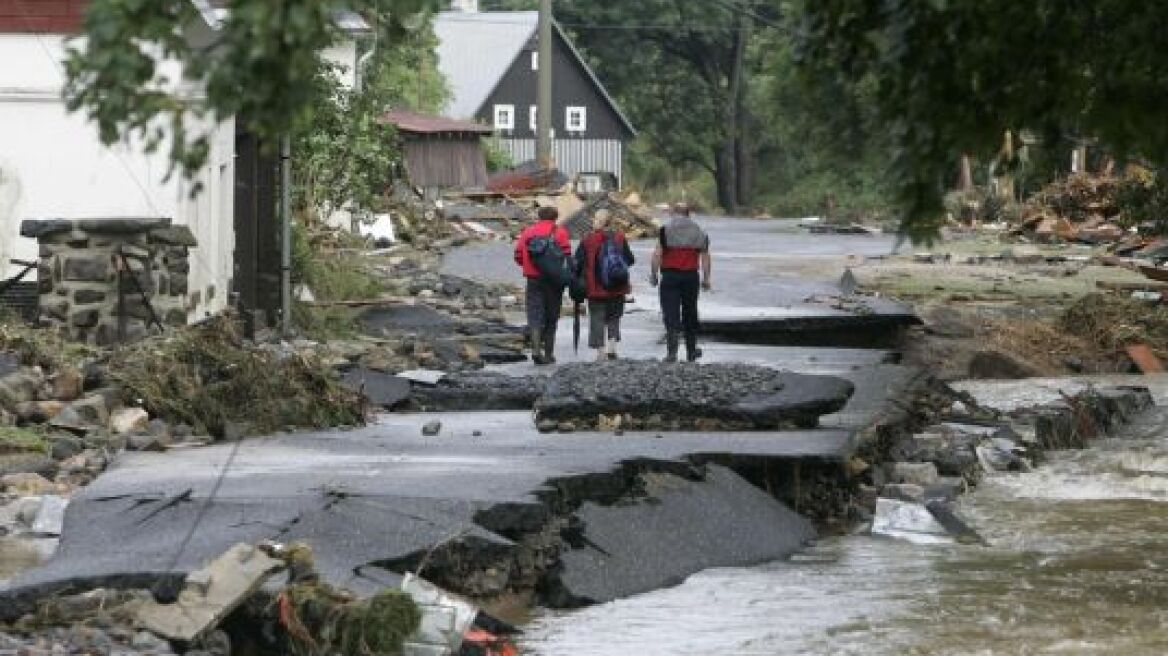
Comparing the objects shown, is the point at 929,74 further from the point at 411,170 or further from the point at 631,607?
the point at 411,170

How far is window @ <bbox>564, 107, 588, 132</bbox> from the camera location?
307 feet

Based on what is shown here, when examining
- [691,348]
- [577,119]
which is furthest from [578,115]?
[691,348]

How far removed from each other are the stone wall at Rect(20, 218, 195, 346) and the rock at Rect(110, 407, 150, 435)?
368cm

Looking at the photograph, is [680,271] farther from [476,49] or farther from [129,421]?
[476,49]

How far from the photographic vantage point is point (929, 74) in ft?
29.5

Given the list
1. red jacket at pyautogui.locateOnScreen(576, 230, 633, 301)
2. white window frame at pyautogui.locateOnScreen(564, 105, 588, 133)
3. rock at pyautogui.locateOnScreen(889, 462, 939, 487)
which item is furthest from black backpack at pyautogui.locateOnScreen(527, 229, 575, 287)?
white window frame at pyautogui.locateOnScreen(564, 105, 588, 133)

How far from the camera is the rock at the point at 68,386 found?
18578 mm

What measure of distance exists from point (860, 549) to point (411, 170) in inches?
2023

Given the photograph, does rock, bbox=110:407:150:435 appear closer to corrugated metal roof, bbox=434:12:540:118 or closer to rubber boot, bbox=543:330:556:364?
rubber boot, bbox=543:330:556:364

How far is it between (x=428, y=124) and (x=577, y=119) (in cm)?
2683

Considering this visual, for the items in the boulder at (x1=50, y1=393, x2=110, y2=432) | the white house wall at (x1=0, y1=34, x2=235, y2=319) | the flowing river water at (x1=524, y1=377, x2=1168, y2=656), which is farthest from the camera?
the white house wall at (x1=0, y1=34, x2=235, y2=319)

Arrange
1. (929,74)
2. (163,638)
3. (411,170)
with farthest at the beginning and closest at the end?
(411,170) → (163,638) → (929,74)

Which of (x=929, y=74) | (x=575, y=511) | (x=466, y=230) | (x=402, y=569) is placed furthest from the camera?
(x=466, y=230)

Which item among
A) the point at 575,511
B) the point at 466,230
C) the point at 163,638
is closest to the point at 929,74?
the point at 163,638
